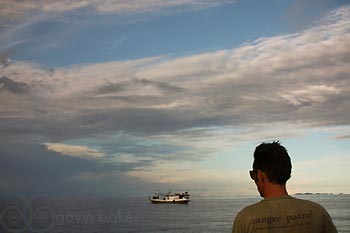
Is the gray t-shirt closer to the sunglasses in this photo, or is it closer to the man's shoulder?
the man's shoulder

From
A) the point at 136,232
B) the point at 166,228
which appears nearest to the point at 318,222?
the point at 136,232

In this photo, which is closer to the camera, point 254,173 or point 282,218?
point 282,218

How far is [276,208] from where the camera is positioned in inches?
122

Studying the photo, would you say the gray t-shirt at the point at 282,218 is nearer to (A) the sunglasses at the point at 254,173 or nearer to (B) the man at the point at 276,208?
(B) the man at the point at 276,208

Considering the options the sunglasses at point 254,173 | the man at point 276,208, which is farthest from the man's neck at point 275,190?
the sunglasses at point 254,173

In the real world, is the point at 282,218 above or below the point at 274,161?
below

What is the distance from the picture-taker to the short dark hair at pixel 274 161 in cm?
314

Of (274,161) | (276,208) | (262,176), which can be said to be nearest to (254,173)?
(262,176)

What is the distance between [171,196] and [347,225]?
99.0 meters

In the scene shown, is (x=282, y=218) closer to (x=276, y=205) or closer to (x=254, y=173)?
(x=276, y=205)

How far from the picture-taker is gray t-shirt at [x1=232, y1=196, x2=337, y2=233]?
3061 millimetres

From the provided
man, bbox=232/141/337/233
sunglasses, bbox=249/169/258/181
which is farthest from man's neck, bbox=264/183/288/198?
sunglasses, bbox=249/169/258/181

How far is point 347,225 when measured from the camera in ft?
243

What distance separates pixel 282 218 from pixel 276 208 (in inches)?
2.9
